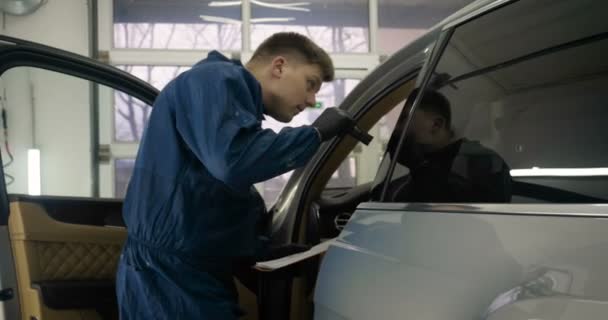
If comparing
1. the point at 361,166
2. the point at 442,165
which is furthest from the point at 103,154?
the point at 442,165

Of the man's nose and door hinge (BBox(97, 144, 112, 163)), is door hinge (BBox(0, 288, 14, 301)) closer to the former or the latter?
the man's nose

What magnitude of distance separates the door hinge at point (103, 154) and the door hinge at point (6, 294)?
3.15m

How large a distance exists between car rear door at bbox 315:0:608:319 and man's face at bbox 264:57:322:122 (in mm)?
469

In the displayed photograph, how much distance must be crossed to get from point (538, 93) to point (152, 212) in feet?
3.26

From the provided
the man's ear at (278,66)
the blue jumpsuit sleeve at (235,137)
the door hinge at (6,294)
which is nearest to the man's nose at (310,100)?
the man's ear at (278,66)

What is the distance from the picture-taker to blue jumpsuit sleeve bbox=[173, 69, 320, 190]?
4.12 ft

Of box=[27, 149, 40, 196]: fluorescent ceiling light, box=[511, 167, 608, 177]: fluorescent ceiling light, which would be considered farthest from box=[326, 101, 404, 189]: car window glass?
box=[511, 167, 608, 177]: fluorescent ceiling light

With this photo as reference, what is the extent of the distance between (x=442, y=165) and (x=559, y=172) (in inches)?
12.7

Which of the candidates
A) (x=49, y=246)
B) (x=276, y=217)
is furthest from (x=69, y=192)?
(x=276, y=217)

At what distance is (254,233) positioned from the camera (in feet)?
5.29

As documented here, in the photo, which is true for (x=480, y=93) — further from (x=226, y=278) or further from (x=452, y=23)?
(x=226, y=278)

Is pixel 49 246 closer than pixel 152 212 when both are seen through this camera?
No

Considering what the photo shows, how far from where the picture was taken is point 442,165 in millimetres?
1183

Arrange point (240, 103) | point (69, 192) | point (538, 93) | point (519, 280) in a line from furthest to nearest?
point (69, 192)
point (240, 103)
point (538, 93)
point (519, 280)
